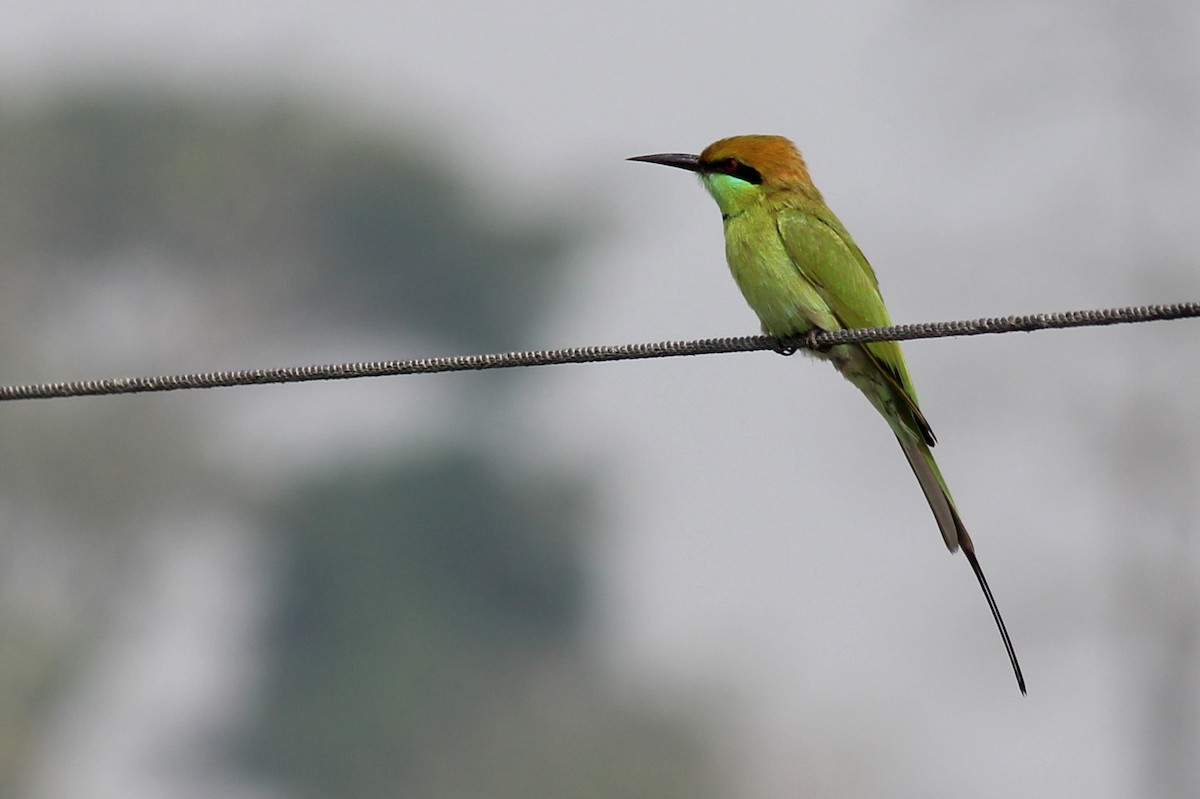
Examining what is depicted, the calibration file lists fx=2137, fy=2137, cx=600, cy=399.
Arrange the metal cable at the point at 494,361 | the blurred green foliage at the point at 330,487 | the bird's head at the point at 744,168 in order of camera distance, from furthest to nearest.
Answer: the blurred green foliage at the point at 330,487
the bird's head at the point at 744,168
the metal cable at the point at 494,361

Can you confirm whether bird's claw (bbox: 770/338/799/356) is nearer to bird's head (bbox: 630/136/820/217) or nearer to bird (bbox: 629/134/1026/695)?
bird (bbox: 629/134/1026/695)

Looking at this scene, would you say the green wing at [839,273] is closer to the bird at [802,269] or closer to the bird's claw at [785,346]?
the bird at [802,269]

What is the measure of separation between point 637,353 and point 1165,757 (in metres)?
12.9

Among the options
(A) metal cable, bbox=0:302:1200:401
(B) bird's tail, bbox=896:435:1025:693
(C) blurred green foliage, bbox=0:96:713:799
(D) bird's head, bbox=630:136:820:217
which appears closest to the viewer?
(A) metal cable, bbox=0:302:1200:401

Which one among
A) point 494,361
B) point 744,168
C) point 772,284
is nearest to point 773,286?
point 772,284

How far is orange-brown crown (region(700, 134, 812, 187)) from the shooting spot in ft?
11.6

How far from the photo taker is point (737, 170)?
3539 millimetres

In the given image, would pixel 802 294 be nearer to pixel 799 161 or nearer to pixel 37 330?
pixel 799 161

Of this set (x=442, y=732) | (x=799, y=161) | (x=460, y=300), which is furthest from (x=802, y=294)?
(x=460, y=300)

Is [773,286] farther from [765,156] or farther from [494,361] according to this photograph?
[494,361]

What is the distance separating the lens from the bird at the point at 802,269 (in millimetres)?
3201

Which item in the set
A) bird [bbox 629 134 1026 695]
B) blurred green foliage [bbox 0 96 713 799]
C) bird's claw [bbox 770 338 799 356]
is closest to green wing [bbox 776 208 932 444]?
bird [bbox 629 134 1026 695]

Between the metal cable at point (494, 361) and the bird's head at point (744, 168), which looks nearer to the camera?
the metal cable at point (494, 361)

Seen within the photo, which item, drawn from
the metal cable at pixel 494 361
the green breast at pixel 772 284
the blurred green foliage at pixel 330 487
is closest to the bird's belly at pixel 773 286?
the green breast at pixel 772 284
